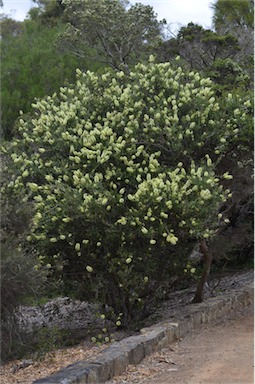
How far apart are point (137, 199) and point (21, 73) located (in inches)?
416

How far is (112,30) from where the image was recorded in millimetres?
18891

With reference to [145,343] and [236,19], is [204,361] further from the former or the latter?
[236,19]

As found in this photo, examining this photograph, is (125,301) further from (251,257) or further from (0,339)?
(251,257)

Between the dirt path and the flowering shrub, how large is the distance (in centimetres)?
106

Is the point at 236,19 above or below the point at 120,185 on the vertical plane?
above

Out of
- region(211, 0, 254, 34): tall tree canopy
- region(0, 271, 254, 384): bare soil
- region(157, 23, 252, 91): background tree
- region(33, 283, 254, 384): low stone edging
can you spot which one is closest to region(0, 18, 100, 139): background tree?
region(157, 23, 252, 91): background tree

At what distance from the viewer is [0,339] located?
7555 millimetres

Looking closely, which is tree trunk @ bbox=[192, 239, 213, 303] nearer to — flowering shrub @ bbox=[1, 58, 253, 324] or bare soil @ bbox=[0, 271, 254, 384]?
bare soil @ bbox=[0, 271, 254, 384]

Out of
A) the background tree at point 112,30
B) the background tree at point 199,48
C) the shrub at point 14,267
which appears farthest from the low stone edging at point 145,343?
the background tree at point 112,30

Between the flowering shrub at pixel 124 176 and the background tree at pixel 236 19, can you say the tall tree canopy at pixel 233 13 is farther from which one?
the flowering shrub at pixel 124 176

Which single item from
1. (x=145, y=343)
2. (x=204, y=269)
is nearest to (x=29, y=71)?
(x=204, y=269)

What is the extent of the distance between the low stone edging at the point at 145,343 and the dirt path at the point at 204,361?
96 mm

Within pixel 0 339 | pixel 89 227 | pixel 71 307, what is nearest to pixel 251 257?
pixel 71 307

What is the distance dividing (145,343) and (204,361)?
0.68 metres
